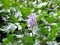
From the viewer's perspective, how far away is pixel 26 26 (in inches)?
89.8

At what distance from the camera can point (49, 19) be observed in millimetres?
2357

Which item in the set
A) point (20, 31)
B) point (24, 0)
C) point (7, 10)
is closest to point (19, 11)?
point (7, 10)

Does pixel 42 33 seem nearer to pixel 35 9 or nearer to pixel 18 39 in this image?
pixel 18 39

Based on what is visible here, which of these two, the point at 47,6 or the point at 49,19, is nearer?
→ the point at 49,19

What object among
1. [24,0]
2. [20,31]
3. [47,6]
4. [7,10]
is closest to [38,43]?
[20,31]

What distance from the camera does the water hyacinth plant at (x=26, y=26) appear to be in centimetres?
203

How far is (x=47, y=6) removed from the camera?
2.92 meters

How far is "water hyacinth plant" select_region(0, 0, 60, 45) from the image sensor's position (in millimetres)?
2031

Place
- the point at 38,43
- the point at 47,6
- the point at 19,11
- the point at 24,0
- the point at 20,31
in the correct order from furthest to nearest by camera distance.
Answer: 1. the point at 24,0
2. the point at 47,6
3. the point at 19,11
4. the point at 20,31
5. the point at 38,43

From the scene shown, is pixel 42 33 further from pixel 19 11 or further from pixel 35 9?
pixel 35 9

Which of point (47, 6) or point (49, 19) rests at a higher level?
point (47, 6)

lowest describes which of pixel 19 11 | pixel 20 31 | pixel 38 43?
→ pixel 38 43

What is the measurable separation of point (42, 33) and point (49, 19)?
28cm

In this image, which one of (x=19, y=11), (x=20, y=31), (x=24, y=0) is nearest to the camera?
(x=20, y=31)
